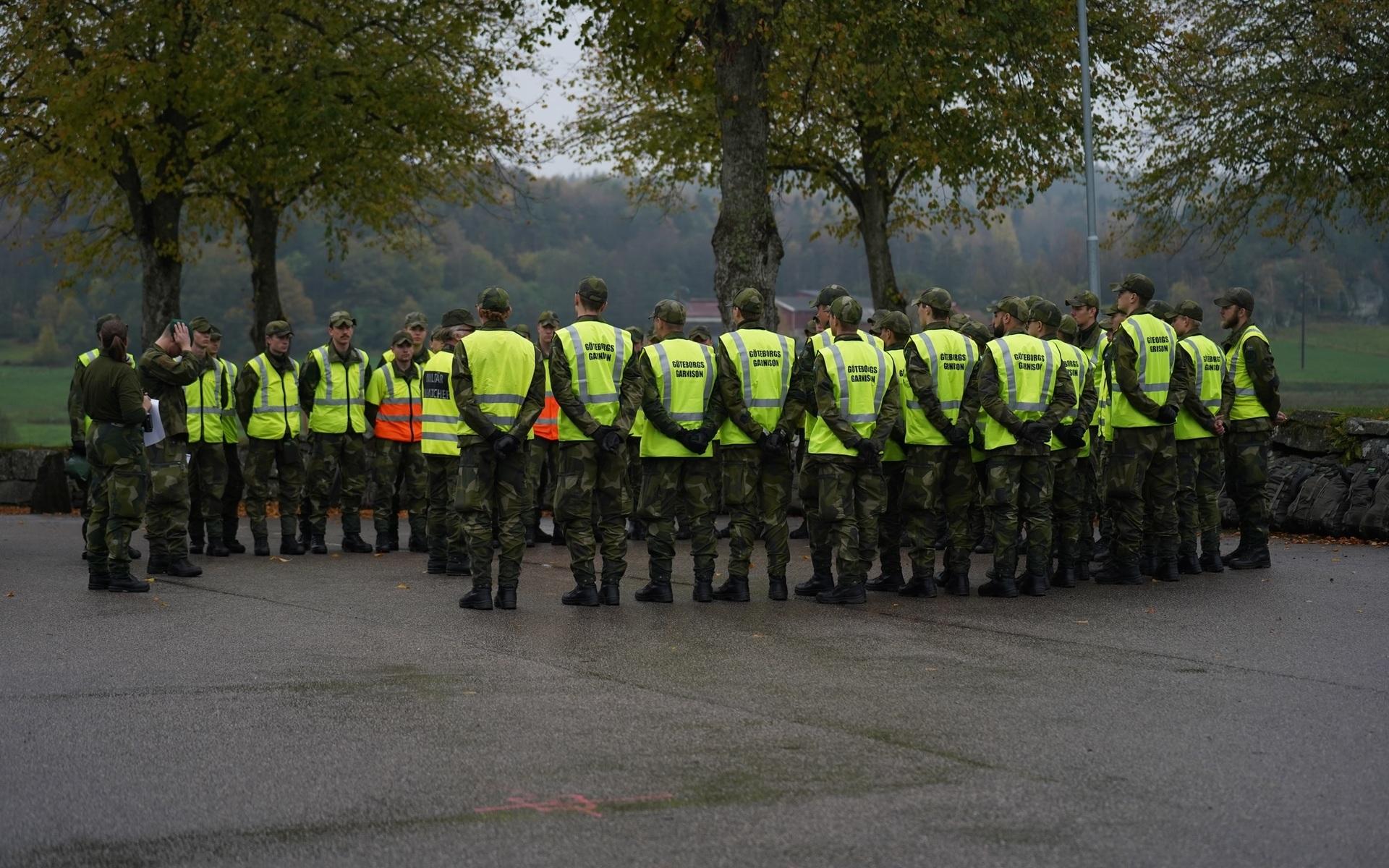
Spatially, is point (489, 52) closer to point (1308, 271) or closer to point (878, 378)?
point (878, 378)

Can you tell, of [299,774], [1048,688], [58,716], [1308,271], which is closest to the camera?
[299,774]

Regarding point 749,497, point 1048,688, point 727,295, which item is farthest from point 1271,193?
point 1048,688

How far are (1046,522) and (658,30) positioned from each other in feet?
35.6

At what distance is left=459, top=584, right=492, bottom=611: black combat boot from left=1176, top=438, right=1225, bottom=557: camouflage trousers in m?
5.68

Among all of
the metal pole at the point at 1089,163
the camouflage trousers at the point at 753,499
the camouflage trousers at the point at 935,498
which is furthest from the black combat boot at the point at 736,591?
the metal pole at the point at 1089,163

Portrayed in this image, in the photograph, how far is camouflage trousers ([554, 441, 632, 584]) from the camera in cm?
1155

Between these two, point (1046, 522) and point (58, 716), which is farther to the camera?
point (1046, 522)

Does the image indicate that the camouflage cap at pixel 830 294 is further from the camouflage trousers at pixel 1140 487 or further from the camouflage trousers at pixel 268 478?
the camouflage trousers at pixel 268 478

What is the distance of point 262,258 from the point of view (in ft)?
97.7

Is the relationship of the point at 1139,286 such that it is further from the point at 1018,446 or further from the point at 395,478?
the point at 395,478

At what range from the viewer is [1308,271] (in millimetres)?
67500

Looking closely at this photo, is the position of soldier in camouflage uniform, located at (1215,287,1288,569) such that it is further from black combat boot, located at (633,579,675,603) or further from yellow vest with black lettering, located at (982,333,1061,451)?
black combat boot, located at (633,579,675,603)

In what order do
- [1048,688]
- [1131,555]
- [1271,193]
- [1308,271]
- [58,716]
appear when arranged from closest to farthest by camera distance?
[58,716] < [1048,688] < [1131,555] < [1271,193] < [1308,271]

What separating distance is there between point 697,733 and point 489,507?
4.78 meters
